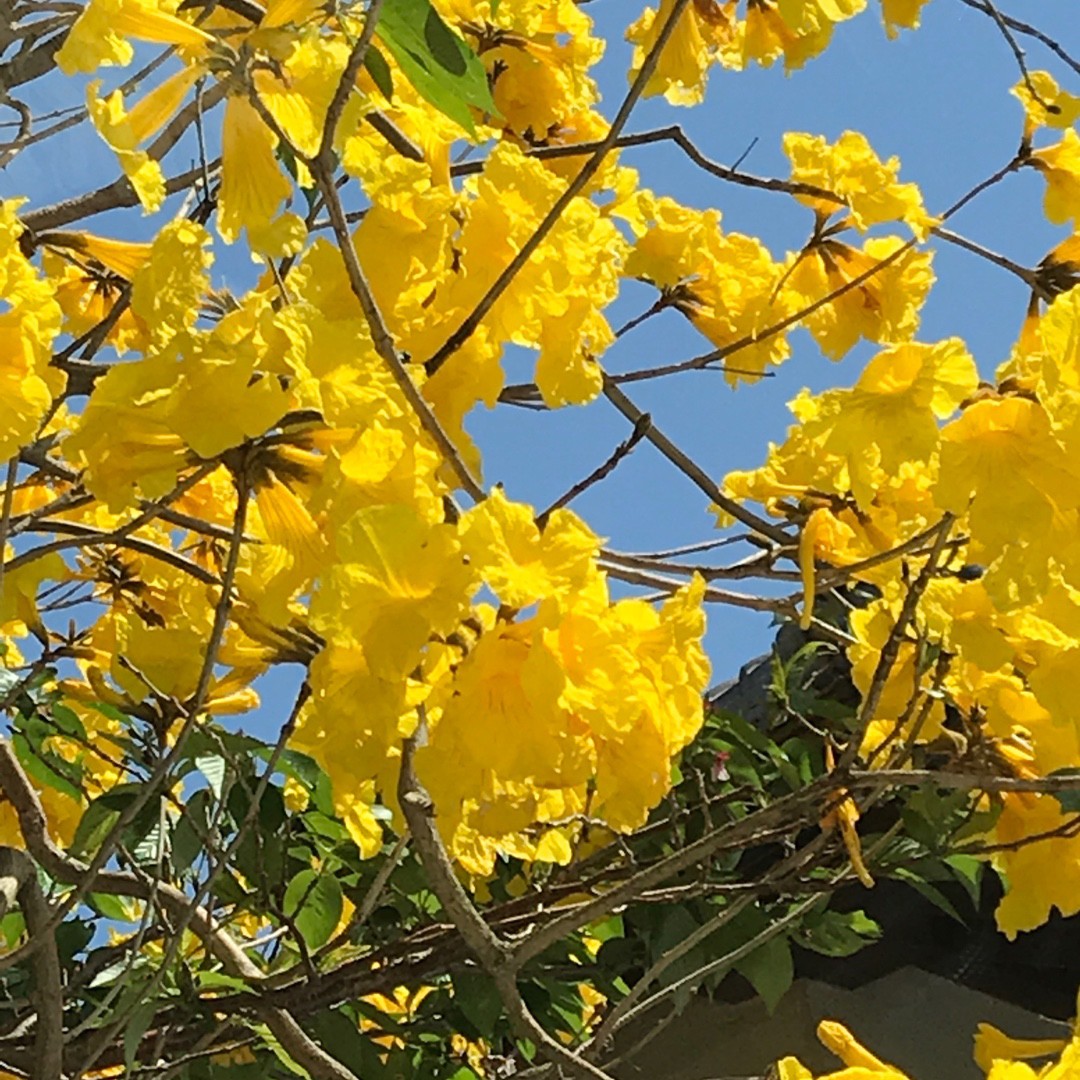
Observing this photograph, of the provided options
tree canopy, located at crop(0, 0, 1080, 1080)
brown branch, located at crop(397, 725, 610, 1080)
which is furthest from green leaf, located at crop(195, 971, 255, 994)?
brown branch, located at crop(397, 725, 610, 1080)

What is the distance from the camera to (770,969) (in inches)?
58.3

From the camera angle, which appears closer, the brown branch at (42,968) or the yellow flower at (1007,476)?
the yellow flower at (1007,476)

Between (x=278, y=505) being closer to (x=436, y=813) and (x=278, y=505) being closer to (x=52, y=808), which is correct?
(x=436, y=813)

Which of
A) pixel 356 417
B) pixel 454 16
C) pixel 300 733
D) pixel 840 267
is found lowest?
pixel 300 733

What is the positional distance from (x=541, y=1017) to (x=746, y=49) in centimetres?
121

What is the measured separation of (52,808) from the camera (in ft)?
6.07

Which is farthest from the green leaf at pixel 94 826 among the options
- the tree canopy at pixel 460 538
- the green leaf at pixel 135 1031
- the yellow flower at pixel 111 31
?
the yellow flower at pixel 111 31

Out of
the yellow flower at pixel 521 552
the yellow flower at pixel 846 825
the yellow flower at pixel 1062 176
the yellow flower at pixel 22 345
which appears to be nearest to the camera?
the yellow flower at pixel 521 552

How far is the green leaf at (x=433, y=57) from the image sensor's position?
0.70 meters

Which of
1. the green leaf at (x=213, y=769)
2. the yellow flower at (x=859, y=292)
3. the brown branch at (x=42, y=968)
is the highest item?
the yellow flower at (x=859, y=292)

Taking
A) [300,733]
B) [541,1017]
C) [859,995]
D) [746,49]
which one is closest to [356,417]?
[300,733]

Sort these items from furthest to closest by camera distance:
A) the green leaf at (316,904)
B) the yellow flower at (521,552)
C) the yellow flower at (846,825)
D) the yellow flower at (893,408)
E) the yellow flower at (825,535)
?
the green leaf at (316,904) < the yellow flower at (825,535) < the yellow flower at (846,825) < the yellow flower at (893,408) < the yellow flower at (521,552)

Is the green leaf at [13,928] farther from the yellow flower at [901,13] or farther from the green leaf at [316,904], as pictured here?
the yellow flower at [901,13]

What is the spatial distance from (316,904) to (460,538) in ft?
3.06
